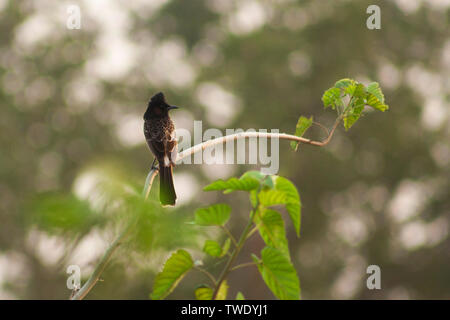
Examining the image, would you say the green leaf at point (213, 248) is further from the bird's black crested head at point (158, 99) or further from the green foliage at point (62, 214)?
the bird's black crested head at point (158, 99)

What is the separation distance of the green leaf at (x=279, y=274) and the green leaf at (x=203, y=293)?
0.11 meters

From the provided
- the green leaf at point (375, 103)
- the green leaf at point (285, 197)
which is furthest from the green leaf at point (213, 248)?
the green leaf at point (375, 103)

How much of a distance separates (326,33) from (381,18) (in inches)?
86.8

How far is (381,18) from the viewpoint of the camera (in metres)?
20.5

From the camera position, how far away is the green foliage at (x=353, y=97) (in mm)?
1370

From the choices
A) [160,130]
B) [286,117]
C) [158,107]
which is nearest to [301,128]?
[160,130]

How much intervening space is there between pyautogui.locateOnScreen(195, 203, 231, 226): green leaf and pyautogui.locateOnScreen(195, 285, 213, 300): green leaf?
119 millimetres

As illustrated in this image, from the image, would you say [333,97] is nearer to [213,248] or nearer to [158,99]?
[213,248]

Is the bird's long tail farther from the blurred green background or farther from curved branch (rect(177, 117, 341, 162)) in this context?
the blurred green background

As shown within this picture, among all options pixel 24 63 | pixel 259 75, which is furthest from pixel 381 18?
pixel 24 63

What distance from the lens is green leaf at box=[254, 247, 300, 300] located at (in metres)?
0.90

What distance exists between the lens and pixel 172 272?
0.95 meters
